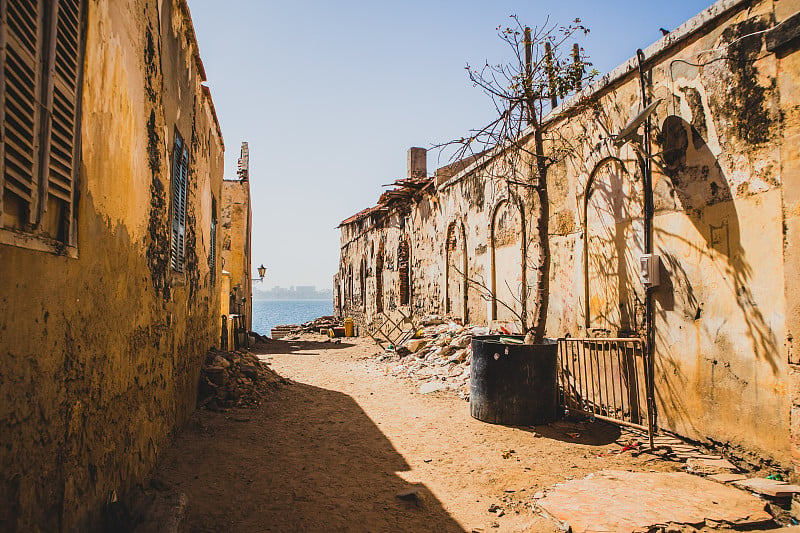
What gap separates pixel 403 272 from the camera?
16.4 metres

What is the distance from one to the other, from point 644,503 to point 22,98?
4.26 metres

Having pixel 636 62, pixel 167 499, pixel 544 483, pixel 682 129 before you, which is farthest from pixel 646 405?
pixel 167 499

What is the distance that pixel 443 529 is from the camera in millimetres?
3395

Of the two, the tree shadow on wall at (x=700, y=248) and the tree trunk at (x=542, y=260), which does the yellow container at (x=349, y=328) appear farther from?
the tree shadow on wall at (x=700, y=248)

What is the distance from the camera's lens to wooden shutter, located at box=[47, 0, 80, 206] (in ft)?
7.27

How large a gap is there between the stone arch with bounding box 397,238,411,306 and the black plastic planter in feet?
33.9

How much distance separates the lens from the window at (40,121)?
6.15ft

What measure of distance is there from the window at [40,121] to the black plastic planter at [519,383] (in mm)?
4545

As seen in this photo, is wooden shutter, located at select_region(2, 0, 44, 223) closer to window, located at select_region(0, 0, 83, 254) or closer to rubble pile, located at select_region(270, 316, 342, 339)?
window, located at select_region(0, 0, 83, 254)

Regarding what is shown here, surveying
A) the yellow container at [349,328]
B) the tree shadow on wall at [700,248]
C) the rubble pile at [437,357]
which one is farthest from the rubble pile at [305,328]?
the tree shadow on wall at [700,248]

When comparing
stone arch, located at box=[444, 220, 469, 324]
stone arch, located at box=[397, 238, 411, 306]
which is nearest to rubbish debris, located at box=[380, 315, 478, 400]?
stone arch, located at box=[444, 220, 469, 324]

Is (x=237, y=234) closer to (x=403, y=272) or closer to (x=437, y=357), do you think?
(x=403, y=272)

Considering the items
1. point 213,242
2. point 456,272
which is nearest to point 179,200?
point 213,242

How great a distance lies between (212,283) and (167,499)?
525 cm
